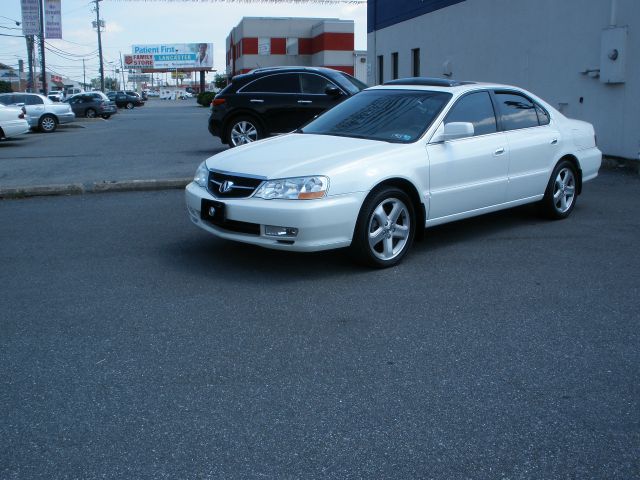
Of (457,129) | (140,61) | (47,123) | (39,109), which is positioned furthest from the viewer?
(140,61)

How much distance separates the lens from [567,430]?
3.36 meters

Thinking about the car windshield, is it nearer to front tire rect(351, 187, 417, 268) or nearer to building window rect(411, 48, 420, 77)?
front tire rect(351, 187, 417, 268)

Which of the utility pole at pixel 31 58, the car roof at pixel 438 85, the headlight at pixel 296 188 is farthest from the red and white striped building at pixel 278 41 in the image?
the headlight at pixel 296 188

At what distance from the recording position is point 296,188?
225 inches

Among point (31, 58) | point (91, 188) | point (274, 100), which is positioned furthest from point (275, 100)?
point (31, 58)

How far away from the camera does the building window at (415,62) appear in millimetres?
22828

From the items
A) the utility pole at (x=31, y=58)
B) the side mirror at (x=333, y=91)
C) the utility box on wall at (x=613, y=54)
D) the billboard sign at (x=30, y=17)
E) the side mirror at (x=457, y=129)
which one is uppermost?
the billboard sign at (x=30, y=17)

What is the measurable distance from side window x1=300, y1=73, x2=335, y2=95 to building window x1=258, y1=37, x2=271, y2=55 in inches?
1907

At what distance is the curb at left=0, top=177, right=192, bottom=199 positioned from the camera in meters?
9.77

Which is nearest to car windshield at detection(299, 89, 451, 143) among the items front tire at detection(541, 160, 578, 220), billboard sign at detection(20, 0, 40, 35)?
front tire at detection(541, 160, 578, 220)

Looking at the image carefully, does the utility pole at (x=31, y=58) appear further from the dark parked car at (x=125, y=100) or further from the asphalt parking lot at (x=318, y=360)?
the asphalt parking lot at (x=318, y=360)

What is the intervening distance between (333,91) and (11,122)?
11383 mm

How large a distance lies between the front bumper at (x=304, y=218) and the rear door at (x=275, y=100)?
8230 millimetres

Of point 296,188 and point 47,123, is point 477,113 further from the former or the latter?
point 47,123
